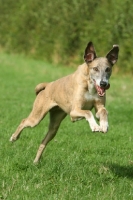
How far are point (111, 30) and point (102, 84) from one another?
684 inches

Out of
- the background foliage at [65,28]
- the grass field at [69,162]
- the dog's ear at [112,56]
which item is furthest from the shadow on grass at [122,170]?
the background foliage at [65,28]

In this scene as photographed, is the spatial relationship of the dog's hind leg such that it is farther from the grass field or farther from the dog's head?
the dog's head

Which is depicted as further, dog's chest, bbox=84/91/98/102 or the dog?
dog's chest, bbox=84/91/98/102

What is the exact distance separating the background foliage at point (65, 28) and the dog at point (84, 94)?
14994mm

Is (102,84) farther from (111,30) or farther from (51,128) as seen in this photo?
(111,30)

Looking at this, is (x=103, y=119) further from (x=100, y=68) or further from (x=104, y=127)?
(x=100, y=68)

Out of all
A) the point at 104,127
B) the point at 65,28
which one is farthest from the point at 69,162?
the point at 65,28

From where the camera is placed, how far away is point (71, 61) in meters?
28.0

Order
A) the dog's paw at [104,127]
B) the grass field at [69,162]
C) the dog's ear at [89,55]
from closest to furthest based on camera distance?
the grass field at [69,162] → the dog's paw at [104,127] → the dog's ear at [89,55]

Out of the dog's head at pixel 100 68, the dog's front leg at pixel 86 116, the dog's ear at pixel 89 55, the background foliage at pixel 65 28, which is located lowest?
the dog's front leg at pixel 86 116

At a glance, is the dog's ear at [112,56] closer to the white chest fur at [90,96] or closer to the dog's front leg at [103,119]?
the white chest fur at [90,96]

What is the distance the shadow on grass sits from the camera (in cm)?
686

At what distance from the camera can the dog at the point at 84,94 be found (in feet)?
22.2

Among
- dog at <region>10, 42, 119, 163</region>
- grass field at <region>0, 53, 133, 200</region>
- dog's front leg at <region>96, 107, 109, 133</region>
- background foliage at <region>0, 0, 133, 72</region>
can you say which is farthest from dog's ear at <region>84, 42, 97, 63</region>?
background foliage at <region>0, 0, 133, 72</region>
